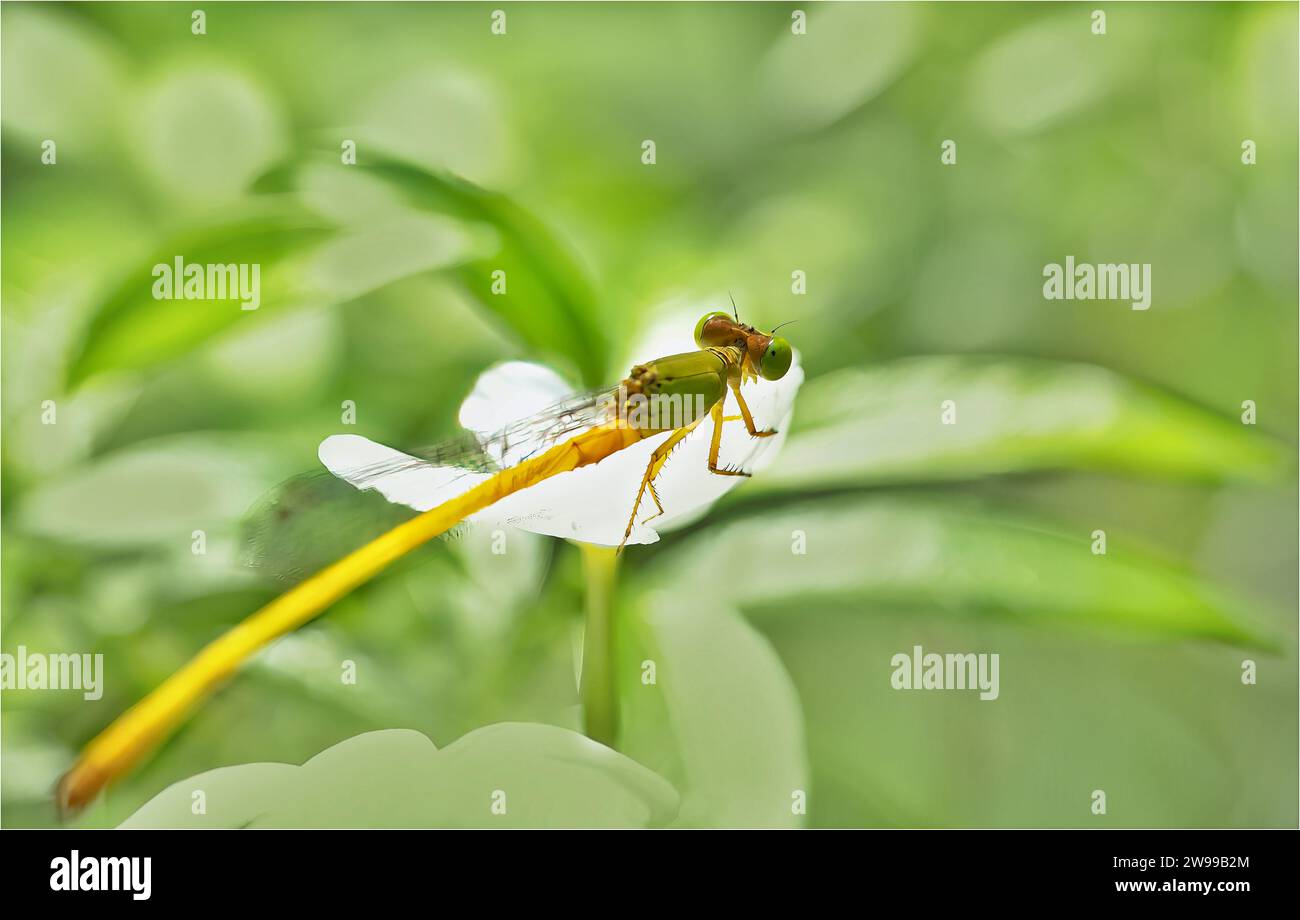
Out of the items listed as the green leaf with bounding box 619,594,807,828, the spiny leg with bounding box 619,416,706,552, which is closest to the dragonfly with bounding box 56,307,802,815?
the spiny leg with bounding box 619,416,706,552

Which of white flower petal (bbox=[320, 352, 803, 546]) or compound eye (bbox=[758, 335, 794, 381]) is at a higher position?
compound eye (bbox=[758, 335, 794, 381])

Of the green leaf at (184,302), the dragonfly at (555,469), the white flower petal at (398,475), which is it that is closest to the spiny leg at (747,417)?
the dragonfly at (555,469)

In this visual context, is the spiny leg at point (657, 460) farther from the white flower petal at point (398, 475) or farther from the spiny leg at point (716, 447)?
the white flower petal at point (398, 475)

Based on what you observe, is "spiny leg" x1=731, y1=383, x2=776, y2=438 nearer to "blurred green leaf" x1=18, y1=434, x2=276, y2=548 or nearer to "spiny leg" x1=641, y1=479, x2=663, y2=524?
"spiny leg" x1=641, y1=479, x2=663, y2=524

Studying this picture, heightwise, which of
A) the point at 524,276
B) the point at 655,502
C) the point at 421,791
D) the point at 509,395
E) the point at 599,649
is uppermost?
the point at 524,276

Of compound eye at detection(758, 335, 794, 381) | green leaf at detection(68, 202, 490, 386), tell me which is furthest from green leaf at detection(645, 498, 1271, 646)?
green leaf at detection(68, 202, 490, 386)

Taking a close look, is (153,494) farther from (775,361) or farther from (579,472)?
(775,361)

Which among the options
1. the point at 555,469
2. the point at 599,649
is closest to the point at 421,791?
the point at 599,649

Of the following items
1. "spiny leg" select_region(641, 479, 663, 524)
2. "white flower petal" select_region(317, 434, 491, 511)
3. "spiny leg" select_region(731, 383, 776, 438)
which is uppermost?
"spiny leg" select_region(731, 383, 776, 438)
